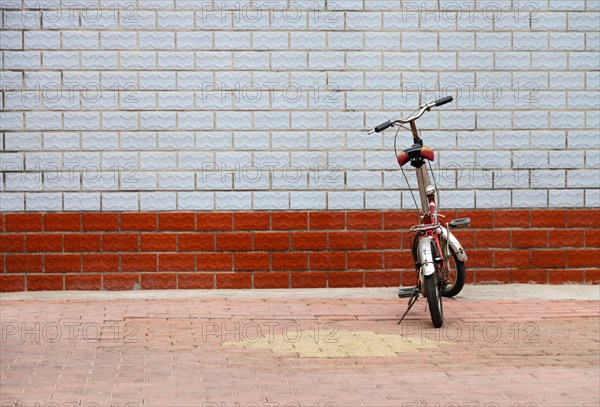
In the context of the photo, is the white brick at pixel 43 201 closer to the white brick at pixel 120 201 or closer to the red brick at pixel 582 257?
the white brick at pixel 120 201

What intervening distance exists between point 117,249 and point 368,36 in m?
3.24

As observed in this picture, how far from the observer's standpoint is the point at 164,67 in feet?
35.3

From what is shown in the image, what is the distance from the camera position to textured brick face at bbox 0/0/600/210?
10.7 meters

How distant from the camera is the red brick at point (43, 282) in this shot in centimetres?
1074

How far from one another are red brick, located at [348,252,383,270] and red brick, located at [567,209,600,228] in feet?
6.50

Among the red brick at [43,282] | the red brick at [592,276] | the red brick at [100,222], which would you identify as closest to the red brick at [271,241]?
the red brick at [100,222]

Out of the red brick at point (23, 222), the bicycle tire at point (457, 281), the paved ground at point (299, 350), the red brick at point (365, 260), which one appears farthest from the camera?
the red brick at point (365, 260)

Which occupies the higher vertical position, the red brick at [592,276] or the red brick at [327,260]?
the red brick at [327,260]

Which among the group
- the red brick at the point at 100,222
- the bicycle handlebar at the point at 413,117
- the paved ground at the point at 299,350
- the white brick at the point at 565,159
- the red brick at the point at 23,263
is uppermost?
the bicycle handlebar at the point at 413,117

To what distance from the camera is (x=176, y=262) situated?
10844mm

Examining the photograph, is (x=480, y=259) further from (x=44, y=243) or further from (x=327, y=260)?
(x=44, y=243)

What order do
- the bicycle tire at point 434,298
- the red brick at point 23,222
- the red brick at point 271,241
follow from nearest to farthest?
1. the bicycle tire at point 434,298
2. the red brick at point 23,222
3. the red brick at point 271,241

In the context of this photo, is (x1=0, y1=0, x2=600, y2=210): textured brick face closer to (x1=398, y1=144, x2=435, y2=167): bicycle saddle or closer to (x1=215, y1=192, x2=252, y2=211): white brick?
(x1=215, y1=192, x2=252, y2=211): white brick

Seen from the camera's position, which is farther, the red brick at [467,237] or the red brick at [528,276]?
the red brick at [528,276]
